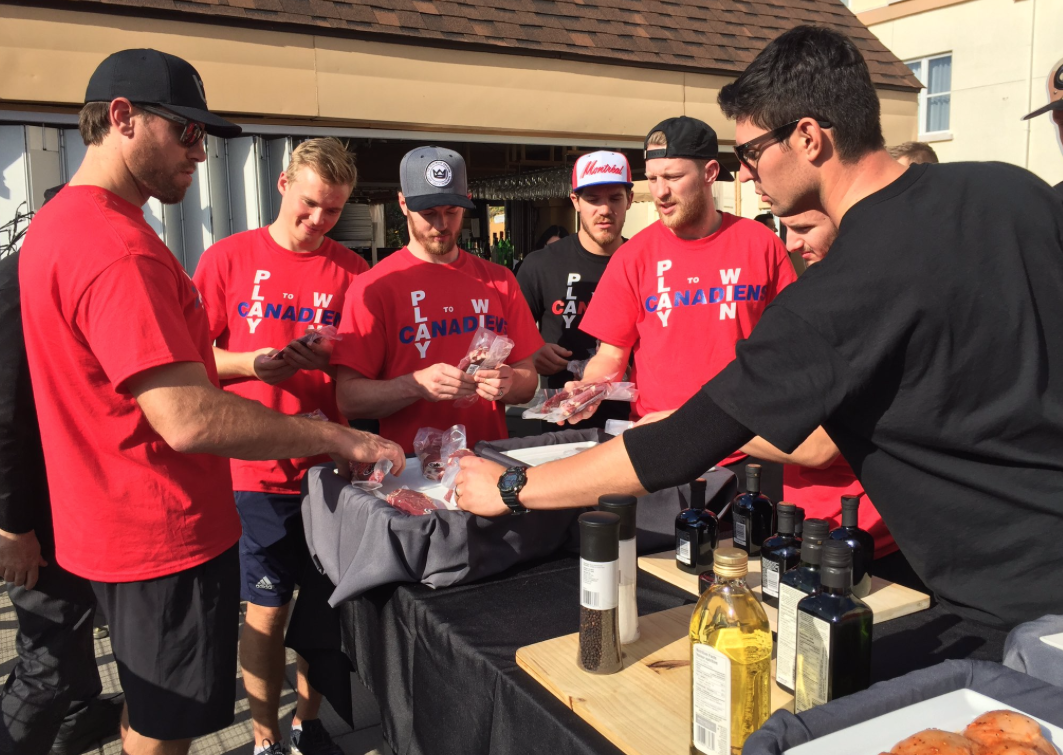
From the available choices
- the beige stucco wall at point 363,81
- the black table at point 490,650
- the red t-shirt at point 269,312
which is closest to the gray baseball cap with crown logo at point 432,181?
the red t-shirt at point 269,312

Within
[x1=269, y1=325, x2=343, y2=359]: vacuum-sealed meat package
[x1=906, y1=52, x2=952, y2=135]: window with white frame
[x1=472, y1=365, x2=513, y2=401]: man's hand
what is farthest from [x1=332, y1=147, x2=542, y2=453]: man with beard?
[x1=906, y1=52, x2=952, y2=135]: window with white frame

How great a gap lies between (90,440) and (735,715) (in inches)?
67.3

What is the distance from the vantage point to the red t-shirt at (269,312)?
122 inches

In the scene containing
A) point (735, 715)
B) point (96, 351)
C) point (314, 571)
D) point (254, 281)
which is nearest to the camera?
point (735, 715)

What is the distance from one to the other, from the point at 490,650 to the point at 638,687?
381 mm

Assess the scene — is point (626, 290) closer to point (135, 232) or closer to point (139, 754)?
point (135, 232)

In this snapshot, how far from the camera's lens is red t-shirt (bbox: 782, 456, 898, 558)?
6.88ft

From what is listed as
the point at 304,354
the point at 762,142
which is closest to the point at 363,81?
the point at 304,354

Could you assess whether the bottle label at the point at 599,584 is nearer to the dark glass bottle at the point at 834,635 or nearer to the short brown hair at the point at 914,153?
the dark glass bottle at the point at 834,635

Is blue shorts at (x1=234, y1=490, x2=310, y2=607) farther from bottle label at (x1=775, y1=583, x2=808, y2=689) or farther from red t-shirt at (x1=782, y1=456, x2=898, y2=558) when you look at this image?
bottle label at (x1=775, y1=583, x2=808, y2=689)

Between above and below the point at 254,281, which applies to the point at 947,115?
above

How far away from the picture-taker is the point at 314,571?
2.70m

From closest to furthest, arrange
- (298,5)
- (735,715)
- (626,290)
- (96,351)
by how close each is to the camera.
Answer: (735,715) → (96,351) → (626,290) → (298,5)

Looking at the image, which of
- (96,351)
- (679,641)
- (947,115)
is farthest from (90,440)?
(947,115)
